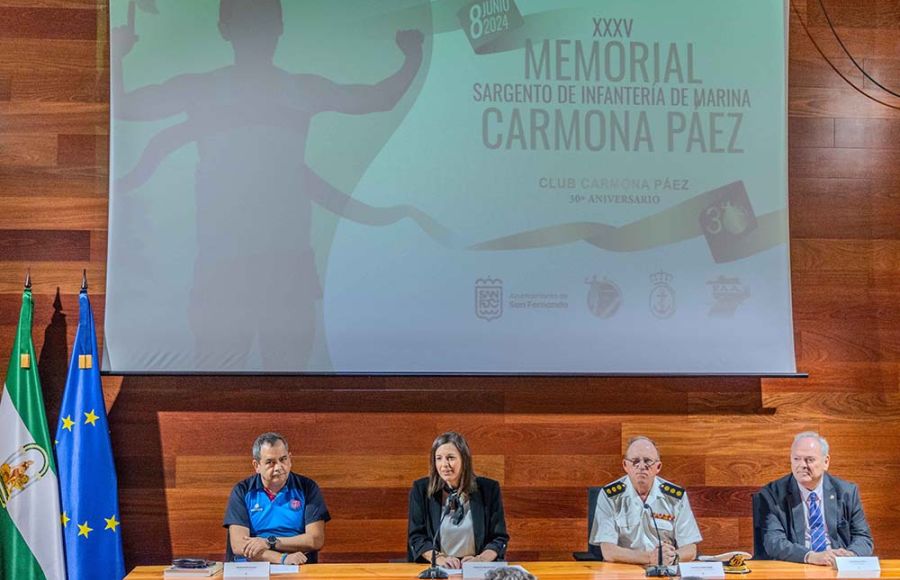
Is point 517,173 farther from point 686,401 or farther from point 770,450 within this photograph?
point 770,450

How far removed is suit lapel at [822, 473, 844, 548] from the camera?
4484 mm

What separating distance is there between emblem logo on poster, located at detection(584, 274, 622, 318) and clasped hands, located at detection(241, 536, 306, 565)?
187 centimetres

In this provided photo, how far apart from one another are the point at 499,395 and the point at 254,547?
1507 millimetres

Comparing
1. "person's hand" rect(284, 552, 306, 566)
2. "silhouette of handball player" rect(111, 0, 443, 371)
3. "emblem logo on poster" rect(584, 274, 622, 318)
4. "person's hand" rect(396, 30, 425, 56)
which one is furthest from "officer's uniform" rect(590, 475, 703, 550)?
"person's hand" rect(396, 30, 425, 56)

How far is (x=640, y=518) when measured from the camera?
14.4 feet

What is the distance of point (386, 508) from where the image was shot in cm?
525

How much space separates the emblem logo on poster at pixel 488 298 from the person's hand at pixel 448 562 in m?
1.38

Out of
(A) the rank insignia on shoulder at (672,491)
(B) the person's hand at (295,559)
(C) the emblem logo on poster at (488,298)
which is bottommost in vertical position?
(B) the person's hand at (295,559)

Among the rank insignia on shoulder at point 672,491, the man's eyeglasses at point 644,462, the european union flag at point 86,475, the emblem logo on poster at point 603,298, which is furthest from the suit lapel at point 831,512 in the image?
the european union flag at point 86,475

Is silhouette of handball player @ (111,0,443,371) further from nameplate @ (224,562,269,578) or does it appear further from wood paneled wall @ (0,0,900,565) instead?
nameplate @ (224,562,269,578)

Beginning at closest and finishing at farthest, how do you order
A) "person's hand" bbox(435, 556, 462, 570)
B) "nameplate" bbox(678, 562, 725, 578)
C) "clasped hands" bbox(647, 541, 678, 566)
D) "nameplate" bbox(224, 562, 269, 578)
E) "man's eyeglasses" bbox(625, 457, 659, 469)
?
"nameplate" bbox(224, 562, 269, 578), "nameplate" bbox(678, 562, 725, 578), "clasped hands" bbox(647, 541, 678, 566), "person's hand" bbox(435, 556, 462, 570), "man's eyeglasses" bbox(625, 457, 659, 469)

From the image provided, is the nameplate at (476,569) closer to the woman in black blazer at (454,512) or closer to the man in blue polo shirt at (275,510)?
the woman in black blazer at (454,512)

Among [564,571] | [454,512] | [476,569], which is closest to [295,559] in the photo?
[454,512]

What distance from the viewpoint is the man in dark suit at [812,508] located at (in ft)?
14.7
